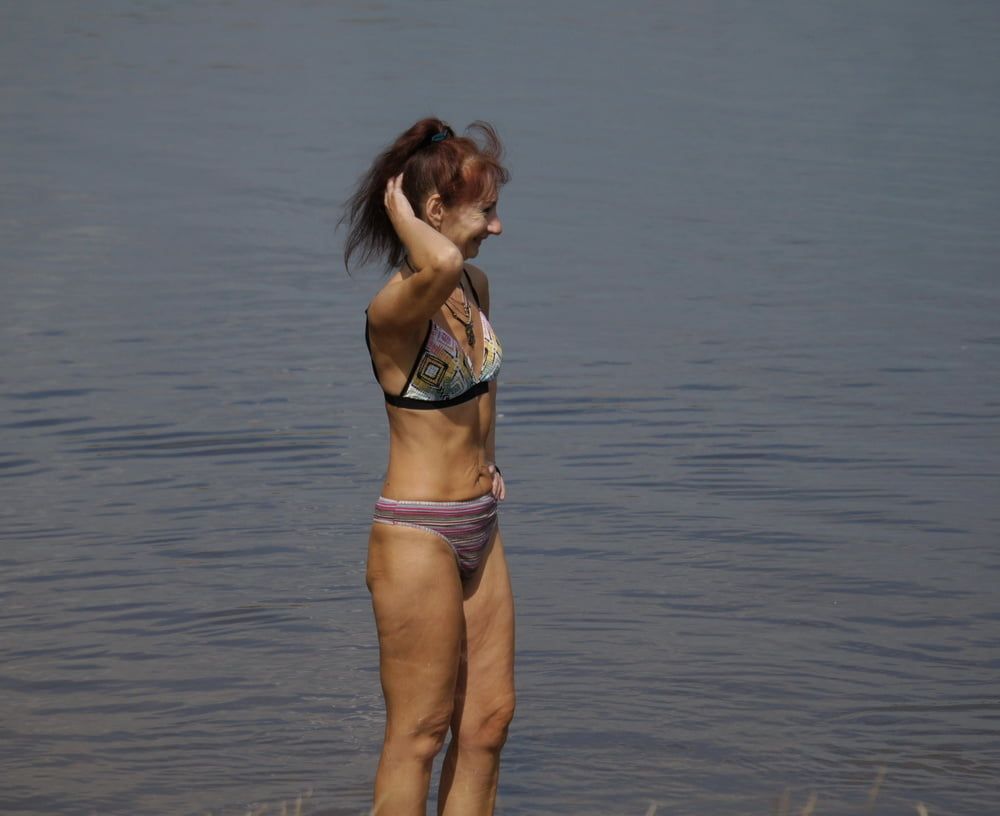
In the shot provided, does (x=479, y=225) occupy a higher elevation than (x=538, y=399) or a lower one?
higher

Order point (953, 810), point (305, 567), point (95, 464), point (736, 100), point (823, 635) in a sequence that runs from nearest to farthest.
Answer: point (953, 810) → point (823, 635) → point (305, 567) → point (95, 464) → point (736, 100)

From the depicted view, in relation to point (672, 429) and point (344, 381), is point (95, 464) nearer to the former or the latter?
point (344, 381)

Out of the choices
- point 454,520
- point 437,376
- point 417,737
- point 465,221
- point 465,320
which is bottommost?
point 417,737

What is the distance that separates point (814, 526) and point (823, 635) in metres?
1.46

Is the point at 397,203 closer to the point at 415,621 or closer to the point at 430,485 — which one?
the point at 430,485

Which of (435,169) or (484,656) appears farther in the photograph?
(484,656)

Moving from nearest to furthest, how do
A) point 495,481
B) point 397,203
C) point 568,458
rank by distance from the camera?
point 397,203
point 495,481
point 568,458

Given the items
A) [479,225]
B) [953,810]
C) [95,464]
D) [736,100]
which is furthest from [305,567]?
[736,100]

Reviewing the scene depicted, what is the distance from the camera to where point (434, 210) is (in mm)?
4250

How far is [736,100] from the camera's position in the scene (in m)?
23.7

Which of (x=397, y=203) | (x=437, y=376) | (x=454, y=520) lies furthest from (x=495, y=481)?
(x=397, y=203)

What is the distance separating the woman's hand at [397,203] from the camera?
4.14 m

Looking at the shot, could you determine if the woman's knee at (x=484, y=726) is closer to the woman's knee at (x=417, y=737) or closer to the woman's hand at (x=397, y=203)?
the woman's knee at (x=417, y=737)

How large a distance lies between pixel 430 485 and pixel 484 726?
0.64 meters
